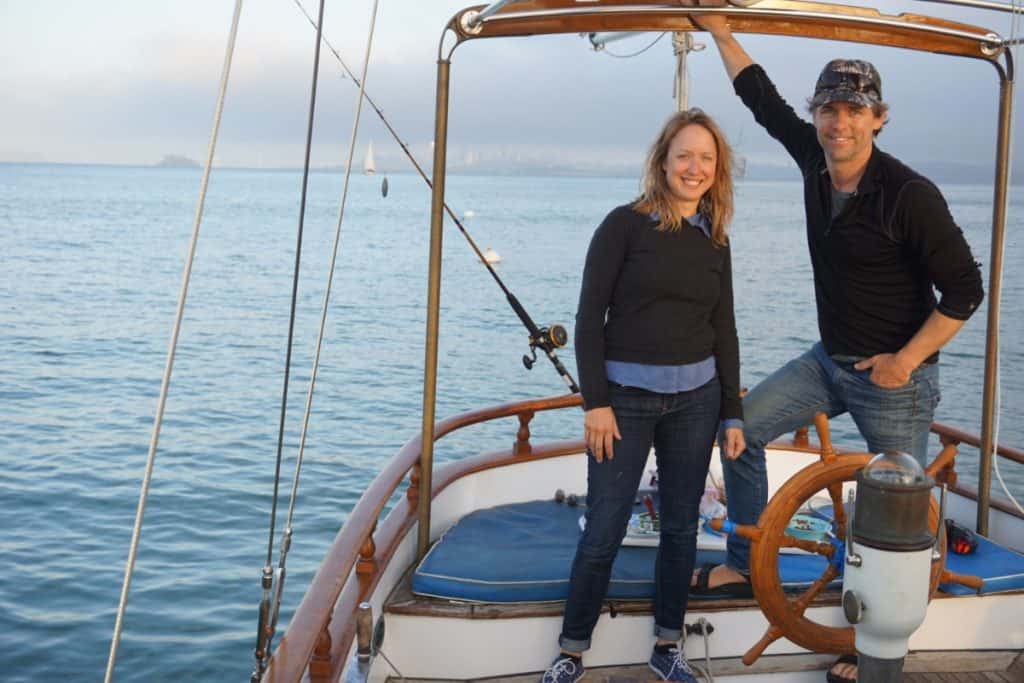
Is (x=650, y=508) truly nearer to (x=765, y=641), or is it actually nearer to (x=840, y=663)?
(x=840, y=663)

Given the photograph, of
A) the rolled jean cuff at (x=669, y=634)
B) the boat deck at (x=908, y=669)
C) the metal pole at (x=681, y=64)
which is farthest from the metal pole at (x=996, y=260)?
the metal pole at (x=681, y=64)

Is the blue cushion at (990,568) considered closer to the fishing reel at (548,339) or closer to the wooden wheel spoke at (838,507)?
the wooden wheel spoke at (838,507)

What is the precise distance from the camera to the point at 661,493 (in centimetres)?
269

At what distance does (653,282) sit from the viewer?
8.09ft

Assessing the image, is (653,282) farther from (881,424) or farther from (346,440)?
(346,440)

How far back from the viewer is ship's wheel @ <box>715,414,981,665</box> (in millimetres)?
2434

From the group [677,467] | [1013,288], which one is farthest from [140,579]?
[1013,288]

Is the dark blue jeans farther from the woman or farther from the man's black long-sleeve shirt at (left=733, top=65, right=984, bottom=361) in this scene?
the man's black long-sleeve shirt at (left=733, top=65, right=984, bottom=361)

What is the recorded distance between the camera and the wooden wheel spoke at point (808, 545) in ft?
8.10

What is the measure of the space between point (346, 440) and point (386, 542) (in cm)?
825

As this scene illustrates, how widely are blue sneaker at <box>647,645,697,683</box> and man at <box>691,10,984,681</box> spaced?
0.75ft

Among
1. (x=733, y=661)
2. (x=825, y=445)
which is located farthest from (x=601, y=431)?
(x=733, y=661)

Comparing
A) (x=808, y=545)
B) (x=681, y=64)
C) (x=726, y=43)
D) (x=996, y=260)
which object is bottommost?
(x=808, y=545)

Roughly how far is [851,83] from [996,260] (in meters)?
1.01
